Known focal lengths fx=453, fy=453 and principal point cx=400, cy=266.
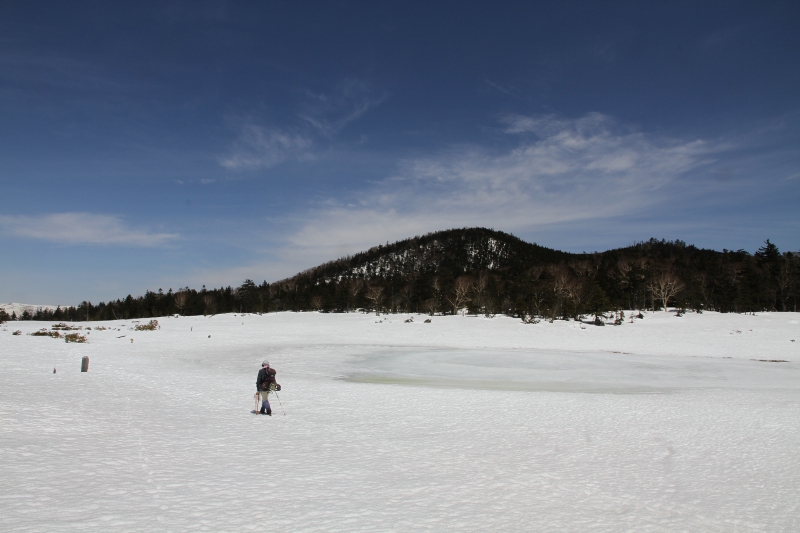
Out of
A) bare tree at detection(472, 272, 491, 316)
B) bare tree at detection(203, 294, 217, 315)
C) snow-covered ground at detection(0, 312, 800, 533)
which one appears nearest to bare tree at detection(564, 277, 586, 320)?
bare tree at detection(472, 272, 491, 316)

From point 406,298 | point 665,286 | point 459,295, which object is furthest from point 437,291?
point 665,286

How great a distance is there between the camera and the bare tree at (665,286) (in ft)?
225

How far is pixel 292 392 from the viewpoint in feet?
57.4

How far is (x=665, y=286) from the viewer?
6944 centimetres

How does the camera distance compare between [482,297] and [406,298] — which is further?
[406,298]

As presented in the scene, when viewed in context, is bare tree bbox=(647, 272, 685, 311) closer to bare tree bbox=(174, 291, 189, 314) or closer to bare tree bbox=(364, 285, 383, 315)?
bare tree bbox=(364, 285, 383, 315)

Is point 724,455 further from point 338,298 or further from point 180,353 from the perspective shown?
point 338,298

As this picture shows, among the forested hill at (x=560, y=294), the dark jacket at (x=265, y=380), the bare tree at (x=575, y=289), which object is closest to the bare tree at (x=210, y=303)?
the forested hill at (x=560, y=294)

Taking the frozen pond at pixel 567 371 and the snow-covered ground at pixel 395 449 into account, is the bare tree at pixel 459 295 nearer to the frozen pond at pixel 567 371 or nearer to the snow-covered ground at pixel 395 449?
the frozen pond at pixel 567 371

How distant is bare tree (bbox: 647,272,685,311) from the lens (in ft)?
225

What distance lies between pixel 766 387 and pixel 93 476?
24749 mm

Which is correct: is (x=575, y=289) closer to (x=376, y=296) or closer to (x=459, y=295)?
(x=459, y=295)

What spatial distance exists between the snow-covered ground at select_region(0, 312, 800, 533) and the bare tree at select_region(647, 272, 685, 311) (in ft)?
156

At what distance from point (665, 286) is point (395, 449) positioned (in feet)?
236
